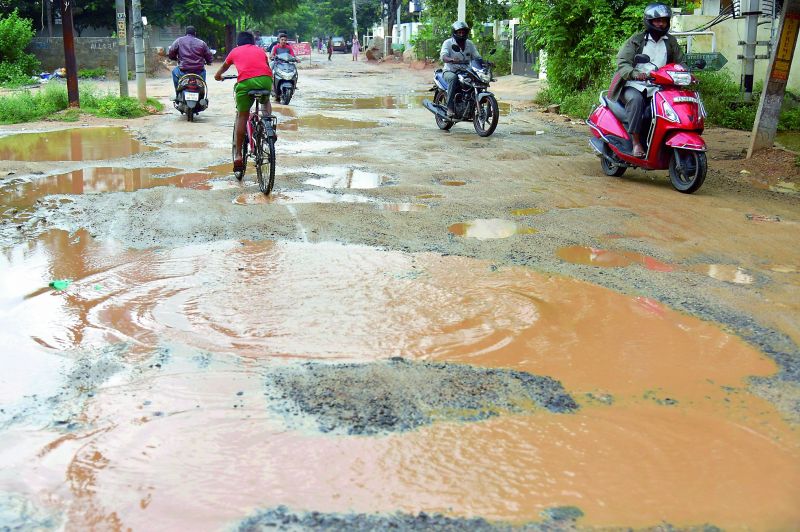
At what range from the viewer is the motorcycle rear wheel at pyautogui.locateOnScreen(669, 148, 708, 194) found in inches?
307

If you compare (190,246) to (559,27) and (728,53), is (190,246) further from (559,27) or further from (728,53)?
(728,53)

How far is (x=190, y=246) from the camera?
5.99 metres

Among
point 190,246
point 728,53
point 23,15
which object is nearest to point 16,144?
point 190,246

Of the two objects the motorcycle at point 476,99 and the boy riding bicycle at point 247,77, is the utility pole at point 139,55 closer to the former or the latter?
the motorcycle at point 476,99

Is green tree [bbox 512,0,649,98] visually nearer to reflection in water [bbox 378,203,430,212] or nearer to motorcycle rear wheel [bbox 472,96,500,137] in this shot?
motorcycle rear wheel [bbox 472,96,500,137]

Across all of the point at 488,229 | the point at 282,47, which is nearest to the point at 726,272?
the point at 488,229

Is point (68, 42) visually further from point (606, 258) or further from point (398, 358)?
point (398, 358)

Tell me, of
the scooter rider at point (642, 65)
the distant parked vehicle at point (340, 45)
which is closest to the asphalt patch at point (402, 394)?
the scooter rider at point (642, 65)

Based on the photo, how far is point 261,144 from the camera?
8.07 m

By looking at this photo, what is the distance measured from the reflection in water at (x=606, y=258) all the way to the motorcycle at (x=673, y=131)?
8.28 ft

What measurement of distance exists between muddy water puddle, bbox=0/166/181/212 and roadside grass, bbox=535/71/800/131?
346 inches

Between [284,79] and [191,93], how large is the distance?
4243 millimetres

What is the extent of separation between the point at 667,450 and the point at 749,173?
7.16 metres

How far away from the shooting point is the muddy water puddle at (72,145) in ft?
34.3
